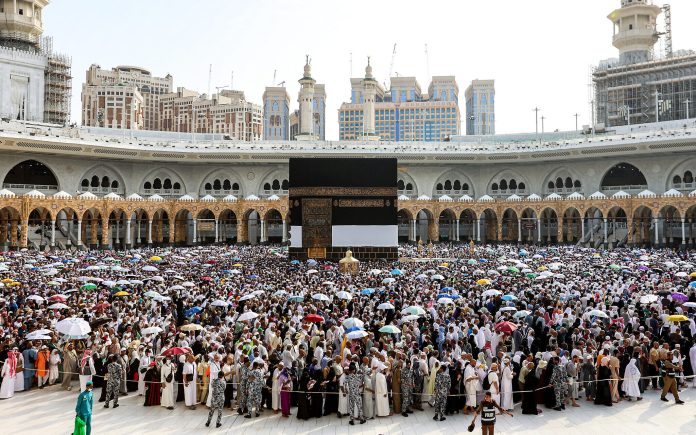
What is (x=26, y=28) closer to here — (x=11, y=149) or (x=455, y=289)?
(x=11, y=149)

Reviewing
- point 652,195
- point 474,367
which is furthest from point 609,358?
point 652,195

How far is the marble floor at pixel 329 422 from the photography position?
26.9ft

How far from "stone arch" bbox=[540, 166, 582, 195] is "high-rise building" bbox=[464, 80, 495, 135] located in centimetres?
7403

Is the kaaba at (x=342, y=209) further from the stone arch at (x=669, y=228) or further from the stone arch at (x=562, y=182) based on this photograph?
the stone arch at (x=562, y=182)

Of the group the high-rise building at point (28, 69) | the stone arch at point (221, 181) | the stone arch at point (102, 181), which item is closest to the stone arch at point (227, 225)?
the stone arch at point (221, 181)

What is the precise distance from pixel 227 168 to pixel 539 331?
4025 cm

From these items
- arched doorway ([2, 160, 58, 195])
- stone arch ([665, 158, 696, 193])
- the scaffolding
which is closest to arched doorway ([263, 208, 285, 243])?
arched doorway ([2, 160, 58, 195])

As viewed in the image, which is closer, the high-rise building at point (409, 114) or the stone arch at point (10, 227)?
the stone arch at point (10, 227)

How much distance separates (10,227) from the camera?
36406 millimetres

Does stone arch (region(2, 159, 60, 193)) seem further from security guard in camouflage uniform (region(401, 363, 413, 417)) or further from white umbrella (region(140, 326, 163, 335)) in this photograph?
security guard in camouflage uniform (region(401, 363, 413, 417))

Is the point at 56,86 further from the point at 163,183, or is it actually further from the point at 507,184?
the point at 507,184

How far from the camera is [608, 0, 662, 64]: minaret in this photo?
56781mm

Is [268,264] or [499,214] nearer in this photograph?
[268,264]

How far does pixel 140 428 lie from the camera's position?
8258 millimetres
